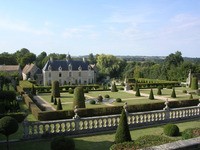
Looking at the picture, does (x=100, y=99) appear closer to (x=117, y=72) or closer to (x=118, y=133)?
(x=118, y=133)

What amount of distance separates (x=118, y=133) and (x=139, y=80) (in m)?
51.2

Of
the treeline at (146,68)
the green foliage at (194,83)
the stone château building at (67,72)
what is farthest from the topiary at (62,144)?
the treeline at (146,68)

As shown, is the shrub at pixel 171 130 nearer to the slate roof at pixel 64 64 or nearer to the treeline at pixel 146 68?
the slate roof at pixel 64 64

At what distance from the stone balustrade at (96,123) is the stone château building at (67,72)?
43035mm

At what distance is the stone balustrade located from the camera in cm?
1112

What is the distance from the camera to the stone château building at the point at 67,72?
5588 centimetres

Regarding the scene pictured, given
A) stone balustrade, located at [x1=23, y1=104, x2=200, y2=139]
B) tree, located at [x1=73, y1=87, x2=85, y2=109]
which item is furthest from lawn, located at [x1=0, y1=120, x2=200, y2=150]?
tree, located at [x1=73, y1=87, x2=85, y2=109]

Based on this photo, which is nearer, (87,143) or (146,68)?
(87,143)

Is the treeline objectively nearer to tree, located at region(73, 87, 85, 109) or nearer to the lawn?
tree, located at region(73, 87, 85, 109)

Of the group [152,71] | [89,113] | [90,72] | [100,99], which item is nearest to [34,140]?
[89,113]

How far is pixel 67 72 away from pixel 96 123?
46807mm

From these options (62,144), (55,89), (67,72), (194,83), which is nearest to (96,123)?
(62,144)

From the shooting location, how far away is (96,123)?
12.6 meters

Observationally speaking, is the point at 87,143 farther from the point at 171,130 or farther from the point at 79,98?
the point at 79,98
